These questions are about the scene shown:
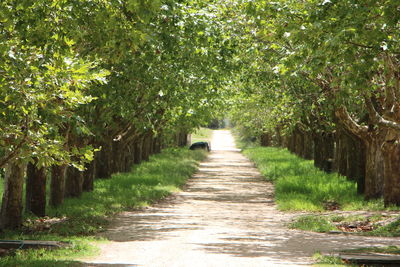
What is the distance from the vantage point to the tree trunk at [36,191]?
16.1 meters

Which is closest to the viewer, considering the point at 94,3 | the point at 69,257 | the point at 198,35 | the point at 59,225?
the point at 94,3

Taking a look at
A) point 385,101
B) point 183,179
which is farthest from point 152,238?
point 183,179

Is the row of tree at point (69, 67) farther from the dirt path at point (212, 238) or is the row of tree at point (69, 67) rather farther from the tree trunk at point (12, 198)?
the dirt path at point (212, 238)

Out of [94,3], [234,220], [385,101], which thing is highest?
[94,3]

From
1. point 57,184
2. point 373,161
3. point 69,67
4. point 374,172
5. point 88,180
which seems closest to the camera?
point 69,67

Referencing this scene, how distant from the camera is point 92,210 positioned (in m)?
17.4

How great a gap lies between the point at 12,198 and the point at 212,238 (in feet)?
14.1

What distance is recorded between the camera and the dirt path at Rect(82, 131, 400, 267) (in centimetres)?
1076

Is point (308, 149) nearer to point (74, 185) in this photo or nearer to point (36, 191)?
point (74, 185)

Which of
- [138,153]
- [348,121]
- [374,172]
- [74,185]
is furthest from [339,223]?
[138,153]

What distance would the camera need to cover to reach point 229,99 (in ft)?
101

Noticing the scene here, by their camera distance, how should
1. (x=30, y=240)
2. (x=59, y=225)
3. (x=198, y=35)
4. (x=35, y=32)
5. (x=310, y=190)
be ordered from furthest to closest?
(x=310, y=190)
(x=59, y=225)
(x=198, y=35)
(x=30, y=240)
(x=35, y=32)

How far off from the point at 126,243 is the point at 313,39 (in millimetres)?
5366

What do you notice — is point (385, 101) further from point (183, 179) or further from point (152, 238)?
point (183, 179)
